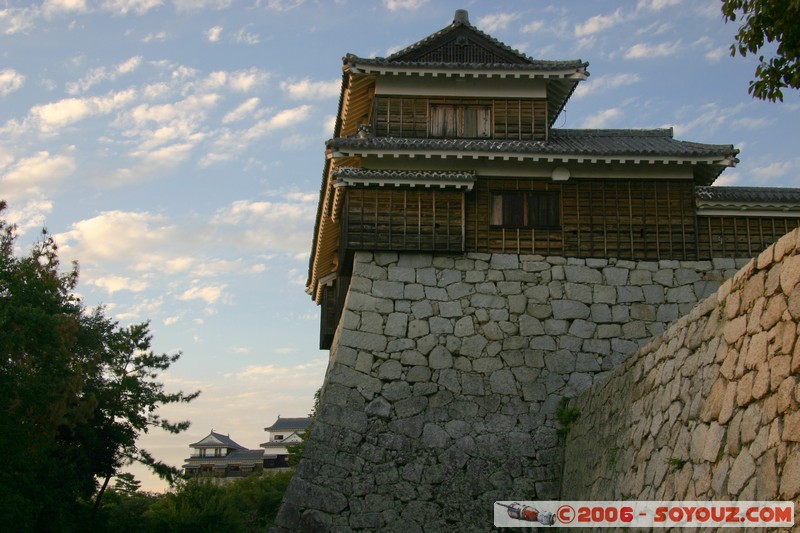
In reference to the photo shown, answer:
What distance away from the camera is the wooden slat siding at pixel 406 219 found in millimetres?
16000

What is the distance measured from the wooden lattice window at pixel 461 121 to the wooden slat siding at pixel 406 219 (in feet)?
5.78

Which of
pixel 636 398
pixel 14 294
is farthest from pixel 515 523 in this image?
pixel 14 294

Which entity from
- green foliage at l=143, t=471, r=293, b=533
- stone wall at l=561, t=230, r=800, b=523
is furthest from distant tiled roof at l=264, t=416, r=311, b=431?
stone wall at l=561, t=230, r=800, b=523

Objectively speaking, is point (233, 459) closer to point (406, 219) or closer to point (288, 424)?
point (288, 424)

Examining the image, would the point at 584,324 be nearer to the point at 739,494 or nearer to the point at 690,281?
the point at 690,281

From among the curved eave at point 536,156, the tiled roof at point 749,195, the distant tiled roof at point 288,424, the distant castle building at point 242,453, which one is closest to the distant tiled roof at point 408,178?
the curved eave at point 536,156

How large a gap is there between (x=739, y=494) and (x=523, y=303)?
8822 millimetres

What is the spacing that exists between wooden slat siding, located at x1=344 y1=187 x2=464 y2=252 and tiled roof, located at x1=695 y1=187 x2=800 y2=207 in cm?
464

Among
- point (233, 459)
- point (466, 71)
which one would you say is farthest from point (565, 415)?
point (233, 459)

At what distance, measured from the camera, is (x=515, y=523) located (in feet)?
46.0

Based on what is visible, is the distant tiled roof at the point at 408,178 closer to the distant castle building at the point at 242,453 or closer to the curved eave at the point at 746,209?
the curved eave at the point at 746,209

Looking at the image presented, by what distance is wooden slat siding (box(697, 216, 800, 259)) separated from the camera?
1645cm

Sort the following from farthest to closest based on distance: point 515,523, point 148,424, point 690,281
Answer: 1. point 148,424
2. point 690,281
3. point 515,523

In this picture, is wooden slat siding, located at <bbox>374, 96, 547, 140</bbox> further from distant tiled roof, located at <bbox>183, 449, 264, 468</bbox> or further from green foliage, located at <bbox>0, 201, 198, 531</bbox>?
distant tiled roof, located at <bbox>183, 449, 264, 468</bbox>
